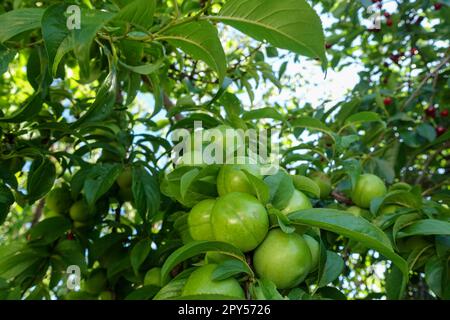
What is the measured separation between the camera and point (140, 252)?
1.50 m

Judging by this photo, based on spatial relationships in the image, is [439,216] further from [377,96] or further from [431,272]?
[377,96]

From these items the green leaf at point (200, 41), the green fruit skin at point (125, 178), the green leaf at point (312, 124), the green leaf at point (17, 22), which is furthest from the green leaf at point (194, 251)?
the green fruit skin at point (125, 178)

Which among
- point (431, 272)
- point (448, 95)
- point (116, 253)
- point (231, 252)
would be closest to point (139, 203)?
point (116, 253)

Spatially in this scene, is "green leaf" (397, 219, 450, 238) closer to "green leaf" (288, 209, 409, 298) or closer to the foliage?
the foliage

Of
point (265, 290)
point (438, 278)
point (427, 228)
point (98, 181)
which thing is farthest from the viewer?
point (98, 181)

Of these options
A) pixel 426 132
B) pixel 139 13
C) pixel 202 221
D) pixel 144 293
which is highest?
pixel 139 13

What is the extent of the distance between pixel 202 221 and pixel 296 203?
21cm

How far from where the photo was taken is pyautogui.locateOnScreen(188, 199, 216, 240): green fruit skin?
96 centimetres

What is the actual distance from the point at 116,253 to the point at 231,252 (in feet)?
2.97

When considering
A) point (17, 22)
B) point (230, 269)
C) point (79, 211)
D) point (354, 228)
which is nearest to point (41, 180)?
point (79, 211)

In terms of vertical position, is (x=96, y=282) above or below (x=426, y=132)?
below

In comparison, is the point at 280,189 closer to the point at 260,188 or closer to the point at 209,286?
the point at 260,188

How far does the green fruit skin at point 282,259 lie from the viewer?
→ 0.87m
